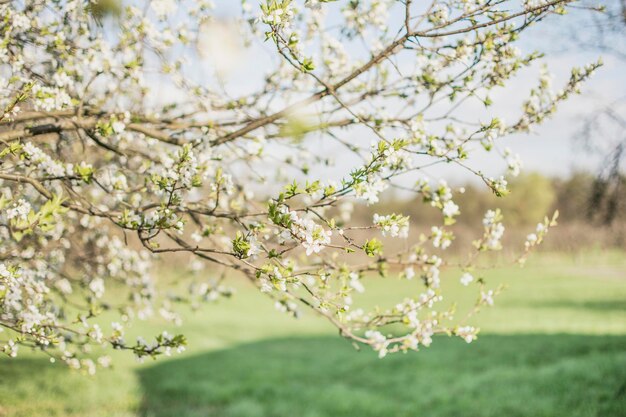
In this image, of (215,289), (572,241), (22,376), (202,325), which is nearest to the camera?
(215,289)

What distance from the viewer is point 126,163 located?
19.2ft

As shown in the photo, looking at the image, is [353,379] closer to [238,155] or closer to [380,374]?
[380,374]

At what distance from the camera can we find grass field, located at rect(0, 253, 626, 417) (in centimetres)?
789

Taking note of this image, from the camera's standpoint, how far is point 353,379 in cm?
1127

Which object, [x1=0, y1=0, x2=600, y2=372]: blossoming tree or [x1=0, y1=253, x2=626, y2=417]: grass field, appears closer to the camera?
[x1=0, y1=0, x2=600, y2=372]: blossoming tree

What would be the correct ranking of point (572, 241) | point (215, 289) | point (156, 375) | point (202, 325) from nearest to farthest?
point (215, 289)
point (156, 375)
point (202, 325)
point (572, 241)

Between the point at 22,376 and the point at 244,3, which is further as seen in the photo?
the point at 22,376

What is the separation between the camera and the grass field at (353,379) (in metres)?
7.89

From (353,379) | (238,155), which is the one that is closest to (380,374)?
(353,379)

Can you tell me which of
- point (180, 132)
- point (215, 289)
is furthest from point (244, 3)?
point (215, 289)

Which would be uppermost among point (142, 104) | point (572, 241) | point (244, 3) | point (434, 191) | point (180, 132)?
point (572, 241)

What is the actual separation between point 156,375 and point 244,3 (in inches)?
380

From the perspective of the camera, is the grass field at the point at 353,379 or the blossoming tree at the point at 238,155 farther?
the grass field at the point at 353,379

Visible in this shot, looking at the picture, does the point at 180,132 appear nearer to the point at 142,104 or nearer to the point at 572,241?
the point at 142,104
